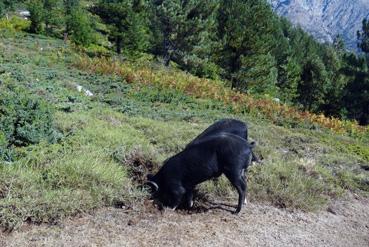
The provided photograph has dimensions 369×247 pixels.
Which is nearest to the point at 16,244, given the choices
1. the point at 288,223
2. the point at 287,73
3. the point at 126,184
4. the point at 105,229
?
the point at 105,229

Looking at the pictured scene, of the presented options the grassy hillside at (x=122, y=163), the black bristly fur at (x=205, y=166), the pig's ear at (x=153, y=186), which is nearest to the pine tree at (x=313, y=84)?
the grassy hillside at (x=122, y=163)

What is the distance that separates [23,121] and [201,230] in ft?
11.2

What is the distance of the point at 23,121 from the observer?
279 inches

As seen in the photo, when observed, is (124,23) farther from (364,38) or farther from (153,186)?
(153,186)

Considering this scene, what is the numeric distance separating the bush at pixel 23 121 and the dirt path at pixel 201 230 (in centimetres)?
184

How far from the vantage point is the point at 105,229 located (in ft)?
17.6

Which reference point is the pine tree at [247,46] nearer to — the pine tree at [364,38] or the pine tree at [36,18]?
the pine tree at [364,38]

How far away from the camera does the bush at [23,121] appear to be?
6.81 metres

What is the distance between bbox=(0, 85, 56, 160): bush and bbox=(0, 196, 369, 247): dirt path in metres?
1.84

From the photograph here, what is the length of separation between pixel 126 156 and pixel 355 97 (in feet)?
83.2

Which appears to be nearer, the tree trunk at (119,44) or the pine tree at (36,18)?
the tree trunk at (119,44)

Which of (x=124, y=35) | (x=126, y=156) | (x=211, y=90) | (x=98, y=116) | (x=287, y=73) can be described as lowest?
(x=287, y=73)

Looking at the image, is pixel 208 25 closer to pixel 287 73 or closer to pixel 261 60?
pixel 261 60

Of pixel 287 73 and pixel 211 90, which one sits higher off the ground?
pixel 211 90
